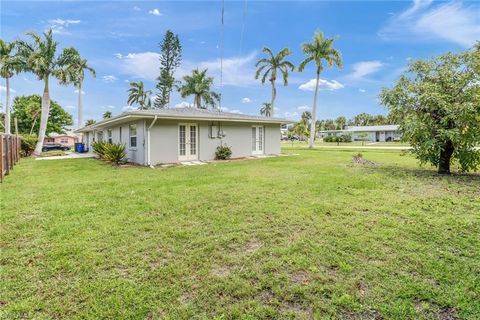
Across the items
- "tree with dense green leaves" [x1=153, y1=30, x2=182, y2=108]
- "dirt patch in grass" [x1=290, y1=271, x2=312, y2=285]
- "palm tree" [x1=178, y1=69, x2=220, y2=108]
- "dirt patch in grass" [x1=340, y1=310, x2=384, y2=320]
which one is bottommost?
"dirt patch in grass" [x1=340, y1=310, x2=384, y2=320]

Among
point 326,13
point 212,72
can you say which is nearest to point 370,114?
point 212,72

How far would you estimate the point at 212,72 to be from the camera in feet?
122

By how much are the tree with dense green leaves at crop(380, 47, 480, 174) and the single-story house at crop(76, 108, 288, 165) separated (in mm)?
8536

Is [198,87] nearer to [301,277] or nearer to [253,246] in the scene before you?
[253,246]

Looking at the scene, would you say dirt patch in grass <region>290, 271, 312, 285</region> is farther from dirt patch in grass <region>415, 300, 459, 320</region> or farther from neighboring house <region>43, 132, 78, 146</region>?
neighboring house <region>43, 132, 78, 146</region>

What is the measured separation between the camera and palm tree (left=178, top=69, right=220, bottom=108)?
35.7 metres

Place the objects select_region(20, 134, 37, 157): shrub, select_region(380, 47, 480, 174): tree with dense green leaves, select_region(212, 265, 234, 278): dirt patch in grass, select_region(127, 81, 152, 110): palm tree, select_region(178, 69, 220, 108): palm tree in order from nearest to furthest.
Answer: select_region(212, 265, 234, 278): dirt patch in grass
select_region(380, 47, 480, 174): tree with dense green leaves
select_region(20, 134, 37, 157): shrub
select_region(178, 69, 220, 108): palm tree
select_region(127, 81, 152, 110): palm tree

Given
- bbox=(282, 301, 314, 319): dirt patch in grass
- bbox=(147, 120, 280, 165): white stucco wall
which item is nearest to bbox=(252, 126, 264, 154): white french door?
bbox=(147, 120, 280, 165): white stucco wall

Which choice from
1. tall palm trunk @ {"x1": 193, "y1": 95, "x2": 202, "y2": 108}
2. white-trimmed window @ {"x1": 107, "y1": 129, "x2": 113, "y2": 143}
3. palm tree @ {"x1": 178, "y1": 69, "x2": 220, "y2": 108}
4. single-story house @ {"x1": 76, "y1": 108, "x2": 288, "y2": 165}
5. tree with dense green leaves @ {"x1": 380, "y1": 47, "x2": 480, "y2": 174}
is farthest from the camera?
tall palm trunk @ {"x1": 193, "y1": 95, "x2": 202, "y2": 108}

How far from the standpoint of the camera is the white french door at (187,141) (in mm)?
13883

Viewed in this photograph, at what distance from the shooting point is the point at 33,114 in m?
39.1

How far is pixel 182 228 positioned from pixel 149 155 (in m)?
9.20

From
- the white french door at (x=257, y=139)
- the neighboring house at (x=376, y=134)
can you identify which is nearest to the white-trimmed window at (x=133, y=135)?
the white french door at (x=257, y=139)

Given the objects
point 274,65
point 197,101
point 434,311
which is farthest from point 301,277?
point 197,101
